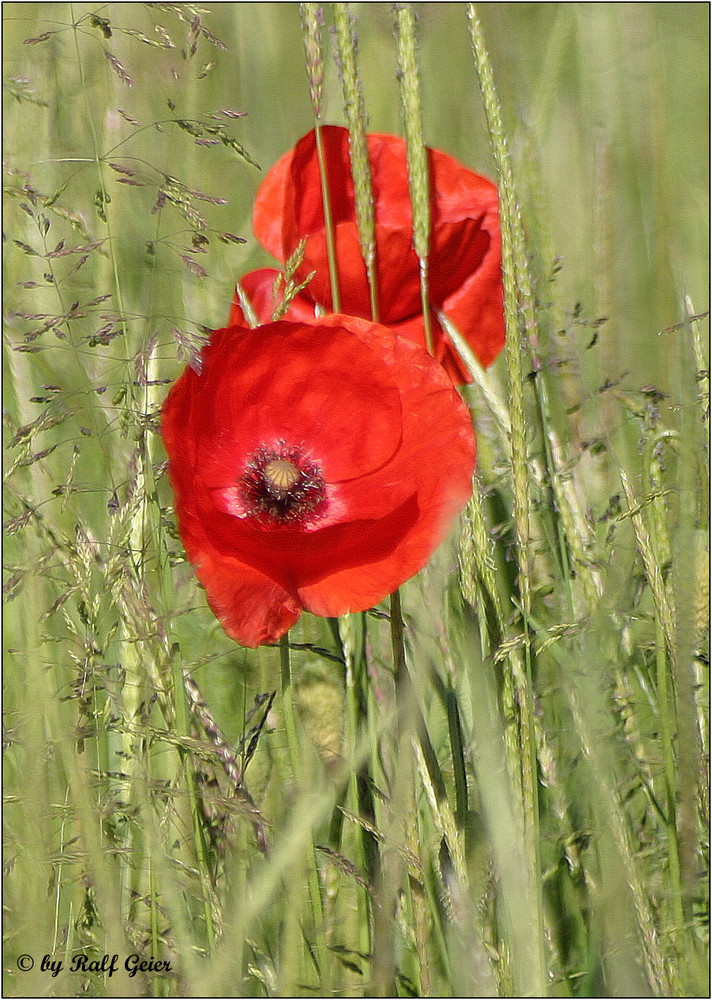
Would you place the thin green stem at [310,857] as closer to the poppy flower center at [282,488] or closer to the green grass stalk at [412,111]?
the poppy flower center at [282,488]

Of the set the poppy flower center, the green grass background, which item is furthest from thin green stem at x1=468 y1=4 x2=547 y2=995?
the poppy flower center

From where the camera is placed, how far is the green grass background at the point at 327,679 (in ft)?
1.48

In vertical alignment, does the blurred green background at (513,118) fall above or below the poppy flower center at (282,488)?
above

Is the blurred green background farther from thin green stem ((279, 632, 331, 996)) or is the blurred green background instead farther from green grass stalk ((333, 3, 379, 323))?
thin green stem ((279, 632, 331, 996))

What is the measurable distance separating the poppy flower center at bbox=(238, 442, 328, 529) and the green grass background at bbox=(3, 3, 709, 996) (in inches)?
2.5

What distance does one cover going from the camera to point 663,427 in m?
0.65

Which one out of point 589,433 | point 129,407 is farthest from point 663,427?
point 129,407

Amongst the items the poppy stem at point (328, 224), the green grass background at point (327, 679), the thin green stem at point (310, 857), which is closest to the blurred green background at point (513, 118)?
the green grass background at point (327, 679)

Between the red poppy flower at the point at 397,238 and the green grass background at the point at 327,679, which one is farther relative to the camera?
the red poppy flower at the point at 397,238

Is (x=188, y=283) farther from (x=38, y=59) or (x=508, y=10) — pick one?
(x=508, y=10)

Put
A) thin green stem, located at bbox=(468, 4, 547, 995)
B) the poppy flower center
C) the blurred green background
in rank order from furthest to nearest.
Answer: the blurred green background
the poppy flower center
thin green stem, located at bbox=(468, 4, 547, 995)

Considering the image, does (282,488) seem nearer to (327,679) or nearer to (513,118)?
(327,679)

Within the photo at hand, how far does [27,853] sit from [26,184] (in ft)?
1.21

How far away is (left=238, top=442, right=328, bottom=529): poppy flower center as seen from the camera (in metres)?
0.58
